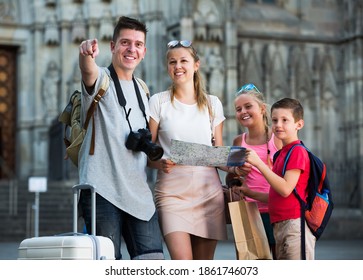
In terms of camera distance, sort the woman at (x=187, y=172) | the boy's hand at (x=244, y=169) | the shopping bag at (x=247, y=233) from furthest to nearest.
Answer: the woman at (x=187, y=172) → the boy's hand at (x=244, y=169) → the shopping bag at (x=247, y=233)

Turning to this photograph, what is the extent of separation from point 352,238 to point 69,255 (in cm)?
1413

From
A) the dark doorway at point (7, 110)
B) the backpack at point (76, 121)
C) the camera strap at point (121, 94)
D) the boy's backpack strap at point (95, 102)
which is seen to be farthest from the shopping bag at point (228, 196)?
the dark doorway at point (7, 110)

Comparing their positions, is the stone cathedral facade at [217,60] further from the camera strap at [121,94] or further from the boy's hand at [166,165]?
the boy's hand at [166,165]

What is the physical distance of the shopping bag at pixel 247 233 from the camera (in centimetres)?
447

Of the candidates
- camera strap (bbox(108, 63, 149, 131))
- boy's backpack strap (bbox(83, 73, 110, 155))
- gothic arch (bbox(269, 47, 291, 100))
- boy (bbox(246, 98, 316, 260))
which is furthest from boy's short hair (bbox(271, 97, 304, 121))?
gothic arch (bbox(269, 47, 291, 100))

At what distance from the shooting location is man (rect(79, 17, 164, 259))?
15.1 ft

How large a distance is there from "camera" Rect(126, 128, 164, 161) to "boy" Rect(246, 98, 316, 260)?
481mm

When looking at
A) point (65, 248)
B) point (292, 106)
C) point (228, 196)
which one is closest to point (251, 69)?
point (228, 196)

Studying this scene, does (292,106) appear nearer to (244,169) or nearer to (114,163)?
(244,169)

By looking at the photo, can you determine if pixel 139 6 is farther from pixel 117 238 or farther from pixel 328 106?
pixel 117 238

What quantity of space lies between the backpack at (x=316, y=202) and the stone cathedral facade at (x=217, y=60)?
1558cm

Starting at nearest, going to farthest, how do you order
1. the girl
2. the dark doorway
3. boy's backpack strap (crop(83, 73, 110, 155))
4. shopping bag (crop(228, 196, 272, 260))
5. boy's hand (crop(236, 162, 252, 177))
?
shopping bag (crop(228, 196, 272, 260))
boy's backpack strap (crop(83, 73, 110, 155))
boy's hand (crop(236, 162, 252, 177))
the girl
the dark doorway

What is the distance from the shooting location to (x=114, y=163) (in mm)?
4621

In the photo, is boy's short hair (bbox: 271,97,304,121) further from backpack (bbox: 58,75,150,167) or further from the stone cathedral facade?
the stone cathedral facade
